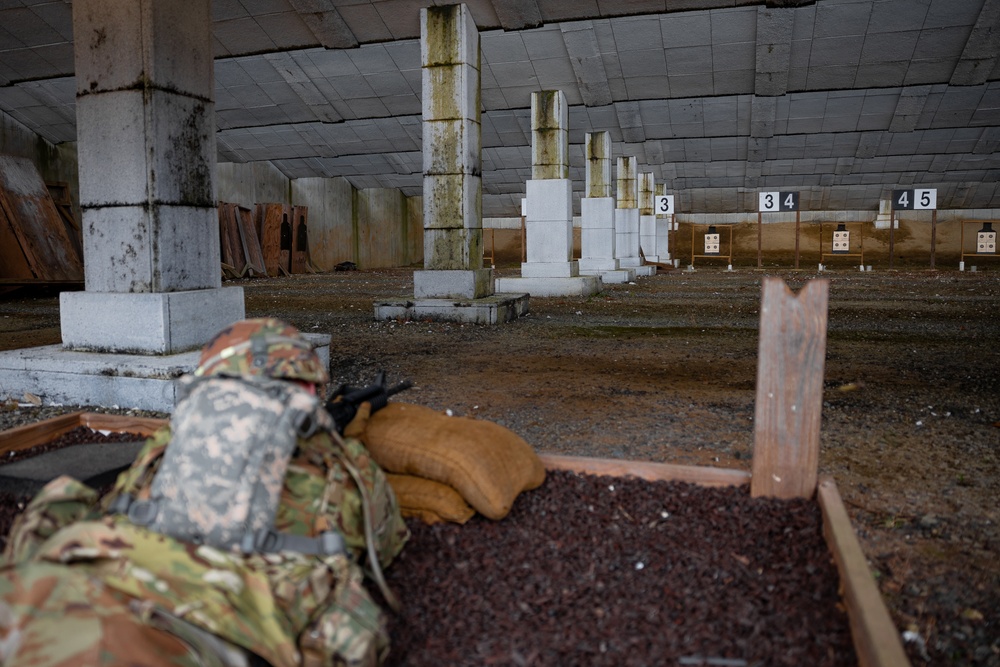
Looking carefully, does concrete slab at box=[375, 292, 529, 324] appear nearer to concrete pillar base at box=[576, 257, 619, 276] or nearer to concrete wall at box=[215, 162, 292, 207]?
concrete pillar base at box=[576, 257, 619, 276]

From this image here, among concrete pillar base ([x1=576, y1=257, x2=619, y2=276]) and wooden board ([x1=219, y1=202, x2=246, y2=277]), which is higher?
wooden board ([x1=219, y1=202, x2=246, y2=277])

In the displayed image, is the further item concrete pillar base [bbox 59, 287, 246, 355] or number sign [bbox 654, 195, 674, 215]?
number sign [bbox 654, 195, 674, 215]

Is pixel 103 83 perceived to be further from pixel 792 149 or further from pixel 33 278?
pixel 792 149

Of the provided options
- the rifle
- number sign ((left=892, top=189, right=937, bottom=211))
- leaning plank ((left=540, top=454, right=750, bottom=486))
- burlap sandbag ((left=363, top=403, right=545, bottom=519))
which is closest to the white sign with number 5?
number sign ((left=892, top=189, right=937, bottom=211))

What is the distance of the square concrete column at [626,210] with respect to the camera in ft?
81.4

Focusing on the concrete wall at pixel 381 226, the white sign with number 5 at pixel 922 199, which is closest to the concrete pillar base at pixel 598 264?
the concrete wall at pixel 381 226

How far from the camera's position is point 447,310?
1127 centimetres

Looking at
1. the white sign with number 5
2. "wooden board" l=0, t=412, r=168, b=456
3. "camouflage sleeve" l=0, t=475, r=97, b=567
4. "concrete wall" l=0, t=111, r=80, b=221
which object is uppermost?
"concrete wall" l=0, t=111, r=80, b=221

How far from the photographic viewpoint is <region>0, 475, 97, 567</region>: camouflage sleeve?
7.91 ft

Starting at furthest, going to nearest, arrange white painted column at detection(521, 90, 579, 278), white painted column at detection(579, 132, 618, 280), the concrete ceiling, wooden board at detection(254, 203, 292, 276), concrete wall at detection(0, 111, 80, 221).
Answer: wooden board at detection(254, 203, 292, 276) < white painted column at detection(579, 132, 618, 280) < concrete wall at detection(0, 111, 80, 221) < white painted column at detection(521, 90, 579, 278) < the concrete ceiling

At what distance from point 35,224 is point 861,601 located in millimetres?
16693

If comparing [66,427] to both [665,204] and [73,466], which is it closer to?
[73,466]

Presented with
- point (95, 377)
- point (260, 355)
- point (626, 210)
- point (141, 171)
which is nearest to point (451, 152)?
point (141, 171)

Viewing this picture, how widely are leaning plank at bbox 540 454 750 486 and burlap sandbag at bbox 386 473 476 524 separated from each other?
68 cm
